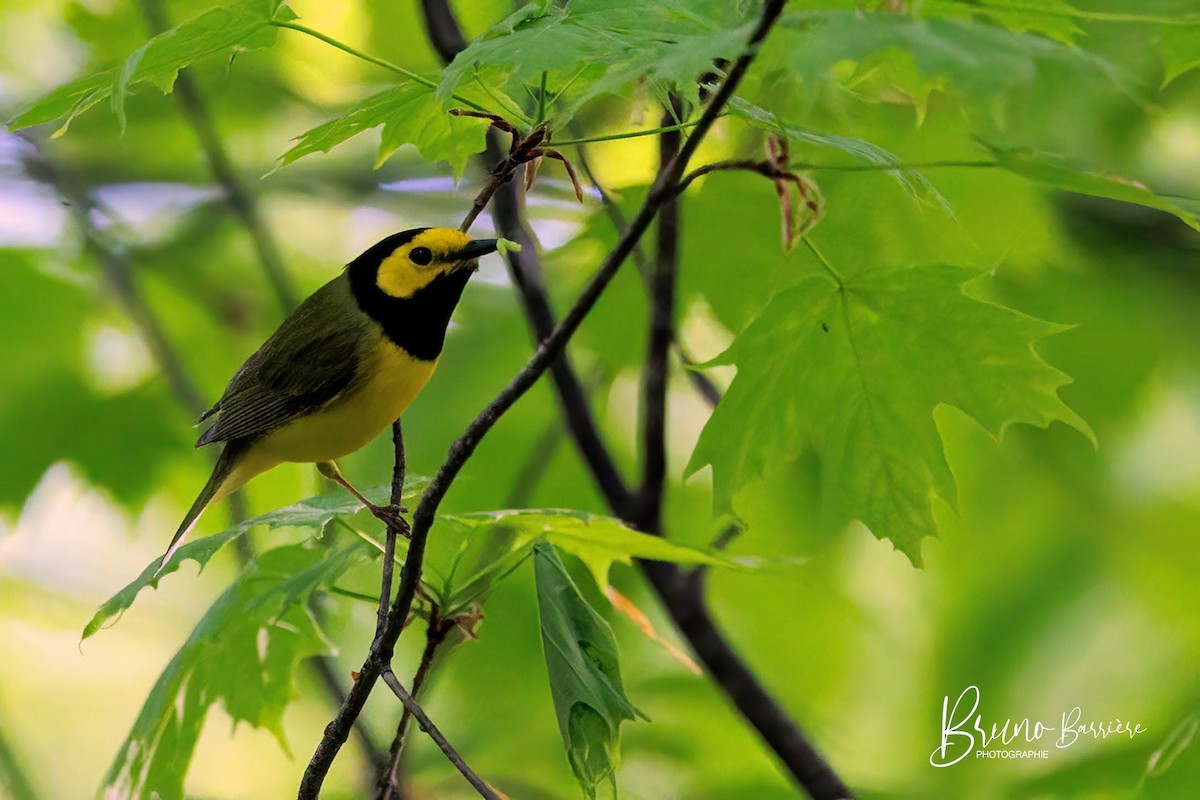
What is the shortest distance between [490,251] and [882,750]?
325 cm

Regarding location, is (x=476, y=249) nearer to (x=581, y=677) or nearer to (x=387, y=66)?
(x=387, y=66)

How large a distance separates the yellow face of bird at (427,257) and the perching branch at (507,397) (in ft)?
3.35

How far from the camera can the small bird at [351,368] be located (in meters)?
2.42

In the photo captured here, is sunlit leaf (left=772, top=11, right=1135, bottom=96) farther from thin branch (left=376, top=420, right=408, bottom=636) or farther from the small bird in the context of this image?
the small bird

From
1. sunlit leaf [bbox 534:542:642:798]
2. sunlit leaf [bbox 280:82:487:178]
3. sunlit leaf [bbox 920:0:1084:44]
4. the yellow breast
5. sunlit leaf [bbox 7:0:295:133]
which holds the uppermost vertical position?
sunlit leaf [bbox 7:0:295:133]

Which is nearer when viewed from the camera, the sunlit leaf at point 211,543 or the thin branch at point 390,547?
the thin branch at point 390,547

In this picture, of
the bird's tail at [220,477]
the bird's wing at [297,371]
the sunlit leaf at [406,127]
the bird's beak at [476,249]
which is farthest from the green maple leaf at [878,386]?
the bird's tail at [220,477]

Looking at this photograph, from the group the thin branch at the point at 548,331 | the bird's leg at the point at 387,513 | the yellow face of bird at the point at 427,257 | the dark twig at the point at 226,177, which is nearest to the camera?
the bird's leg at the point at 387,513

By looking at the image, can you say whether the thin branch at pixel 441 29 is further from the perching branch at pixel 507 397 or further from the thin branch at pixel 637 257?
the perching branch at pixel 507 397

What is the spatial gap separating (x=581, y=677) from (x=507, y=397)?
20.0 inches

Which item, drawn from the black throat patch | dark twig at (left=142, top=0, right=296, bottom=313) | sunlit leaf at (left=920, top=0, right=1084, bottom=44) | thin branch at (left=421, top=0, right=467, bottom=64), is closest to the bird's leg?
the black throat patch

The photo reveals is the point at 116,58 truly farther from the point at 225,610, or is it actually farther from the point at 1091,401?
the point at 1091,401

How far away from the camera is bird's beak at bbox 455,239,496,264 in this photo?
229 cm

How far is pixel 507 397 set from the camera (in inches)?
49.8
